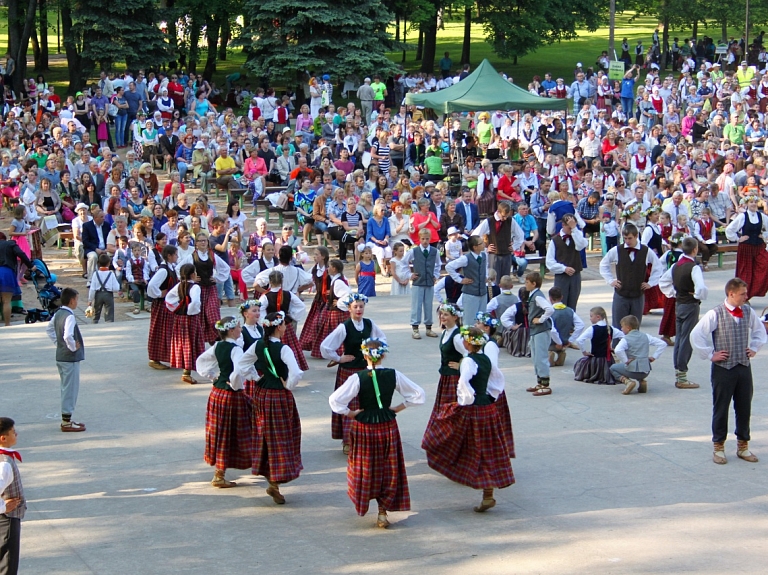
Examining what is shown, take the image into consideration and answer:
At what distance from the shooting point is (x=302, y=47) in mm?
30938

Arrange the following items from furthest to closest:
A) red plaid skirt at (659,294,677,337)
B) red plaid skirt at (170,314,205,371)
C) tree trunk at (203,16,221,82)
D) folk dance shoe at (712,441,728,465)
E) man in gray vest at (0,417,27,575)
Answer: tree trunk at (203,16,221,82)
red plaid skirt at (659,294,677,337)
red plaid skirt at (170,314,205,371)
folk dance shoe at (712,441,728,465)
man in gray vest at (0,417,27,575)

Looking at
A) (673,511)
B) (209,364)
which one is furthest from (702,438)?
(209,364)

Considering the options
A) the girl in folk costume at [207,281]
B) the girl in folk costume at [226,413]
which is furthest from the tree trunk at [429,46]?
the girl in folk costume at [226,413]

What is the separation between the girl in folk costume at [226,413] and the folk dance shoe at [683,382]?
5.16 metres

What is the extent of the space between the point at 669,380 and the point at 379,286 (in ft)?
19.6

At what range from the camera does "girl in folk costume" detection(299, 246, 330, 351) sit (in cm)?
1244

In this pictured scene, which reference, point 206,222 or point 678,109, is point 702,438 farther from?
point 678,109

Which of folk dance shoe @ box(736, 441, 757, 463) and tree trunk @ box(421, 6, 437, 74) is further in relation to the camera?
tree trunk @ box(421, 6, 437, 74)

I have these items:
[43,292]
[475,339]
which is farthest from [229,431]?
[43,292]

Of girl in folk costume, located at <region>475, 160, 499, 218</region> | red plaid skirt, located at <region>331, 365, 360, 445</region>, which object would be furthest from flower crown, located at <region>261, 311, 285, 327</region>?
girl in folk costume, located at <region>475, 160, 499, 218</region>

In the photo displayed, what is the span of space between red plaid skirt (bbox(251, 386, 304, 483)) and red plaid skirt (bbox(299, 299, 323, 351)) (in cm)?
388

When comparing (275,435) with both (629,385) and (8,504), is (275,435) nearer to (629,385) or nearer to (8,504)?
(8,504)

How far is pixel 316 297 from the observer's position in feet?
42.1

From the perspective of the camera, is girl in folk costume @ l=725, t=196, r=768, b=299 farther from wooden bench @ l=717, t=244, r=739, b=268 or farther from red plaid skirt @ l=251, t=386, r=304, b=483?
red plaid skirt @ l=251, t=386, r=304, b=483
